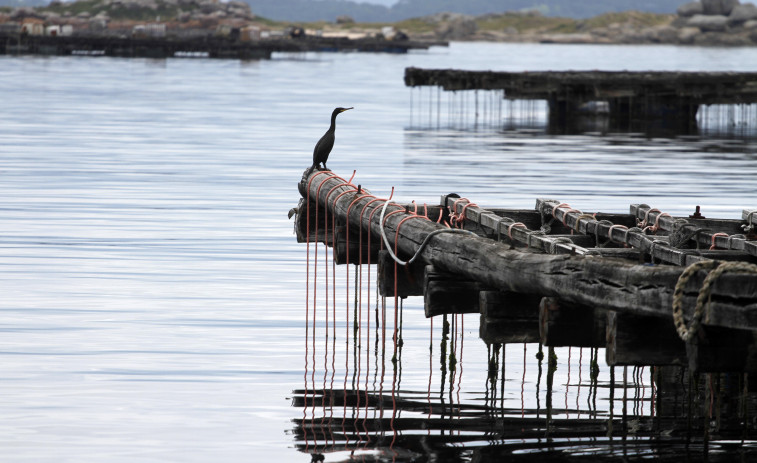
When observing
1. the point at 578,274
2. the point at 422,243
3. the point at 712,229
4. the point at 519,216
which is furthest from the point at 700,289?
the point at 519,216

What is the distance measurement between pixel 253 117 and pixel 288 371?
2083 inches

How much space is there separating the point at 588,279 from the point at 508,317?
4.62ft

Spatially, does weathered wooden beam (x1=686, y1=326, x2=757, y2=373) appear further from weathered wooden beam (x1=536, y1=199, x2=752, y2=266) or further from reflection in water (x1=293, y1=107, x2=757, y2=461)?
weathered wooden beam (x1=536, y1=199, x2=752, y2=266)

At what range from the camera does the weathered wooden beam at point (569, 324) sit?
8594 millimetres

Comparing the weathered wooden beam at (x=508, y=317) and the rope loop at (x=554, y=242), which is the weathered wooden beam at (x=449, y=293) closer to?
the rope loop at (x=554, y=242)

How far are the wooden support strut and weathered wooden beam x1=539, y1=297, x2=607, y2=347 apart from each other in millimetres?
166

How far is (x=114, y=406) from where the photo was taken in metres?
11.4

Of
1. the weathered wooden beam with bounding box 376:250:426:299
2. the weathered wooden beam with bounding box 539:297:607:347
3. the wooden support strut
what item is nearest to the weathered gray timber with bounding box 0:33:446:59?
the weathered wooden beam with bounding box 376:250:426:299

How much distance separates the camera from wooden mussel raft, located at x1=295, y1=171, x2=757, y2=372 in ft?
23.9

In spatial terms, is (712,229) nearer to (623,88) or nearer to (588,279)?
(588,279)

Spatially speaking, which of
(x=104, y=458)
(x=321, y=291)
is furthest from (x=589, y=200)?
(x=104, y=458)

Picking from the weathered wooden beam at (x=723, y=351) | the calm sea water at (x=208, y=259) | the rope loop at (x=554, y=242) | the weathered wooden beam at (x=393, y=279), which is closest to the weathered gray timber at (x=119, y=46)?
the calm sea water at (x=208, y=259)

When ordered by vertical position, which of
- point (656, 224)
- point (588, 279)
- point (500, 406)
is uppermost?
point (588, 279)

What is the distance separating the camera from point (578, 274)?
8.12 metres
